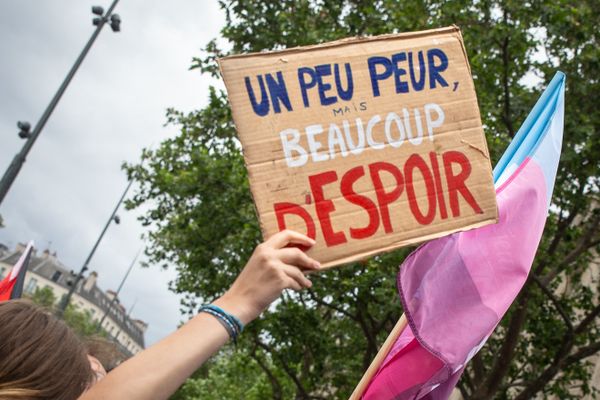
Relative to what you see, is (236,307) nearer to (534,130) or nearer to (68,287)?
(534,130)

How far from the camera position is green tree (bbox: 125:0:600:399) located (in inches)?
324

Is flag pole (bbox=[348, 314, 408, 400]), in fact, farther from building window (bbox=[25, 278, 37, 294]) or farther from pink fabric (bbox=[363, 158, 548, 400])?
building window (bbox=[25, 278, 37, 294])

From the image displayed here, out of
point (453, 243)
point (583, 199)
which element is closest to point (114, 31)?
point (583, 199)

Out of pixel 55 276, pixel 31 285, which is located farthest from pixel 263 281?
pixel 55 276

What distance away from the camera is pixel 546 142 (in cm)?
287

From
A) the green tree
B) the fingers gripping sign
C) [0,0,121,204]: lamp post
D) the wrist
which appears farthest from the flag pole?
[0,0,121,204]: lamp post

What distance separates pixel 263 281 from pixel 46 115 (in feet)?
29.0

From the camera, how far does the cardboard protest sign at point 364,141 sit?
76.7 inches

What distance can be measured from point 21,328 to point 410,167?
1.29m

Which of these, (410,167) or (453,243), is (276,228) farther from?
(453,243)

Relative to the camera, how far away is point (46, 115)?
9391mm

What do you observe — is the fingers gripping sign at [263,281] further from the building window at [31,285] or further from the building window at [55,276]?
the building window at [55,276]

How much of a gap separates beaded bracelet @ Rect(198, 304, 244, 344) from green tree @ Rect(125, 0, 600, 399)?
673cm

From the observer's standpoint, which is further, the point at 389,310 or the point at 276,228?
the point at 389,310
